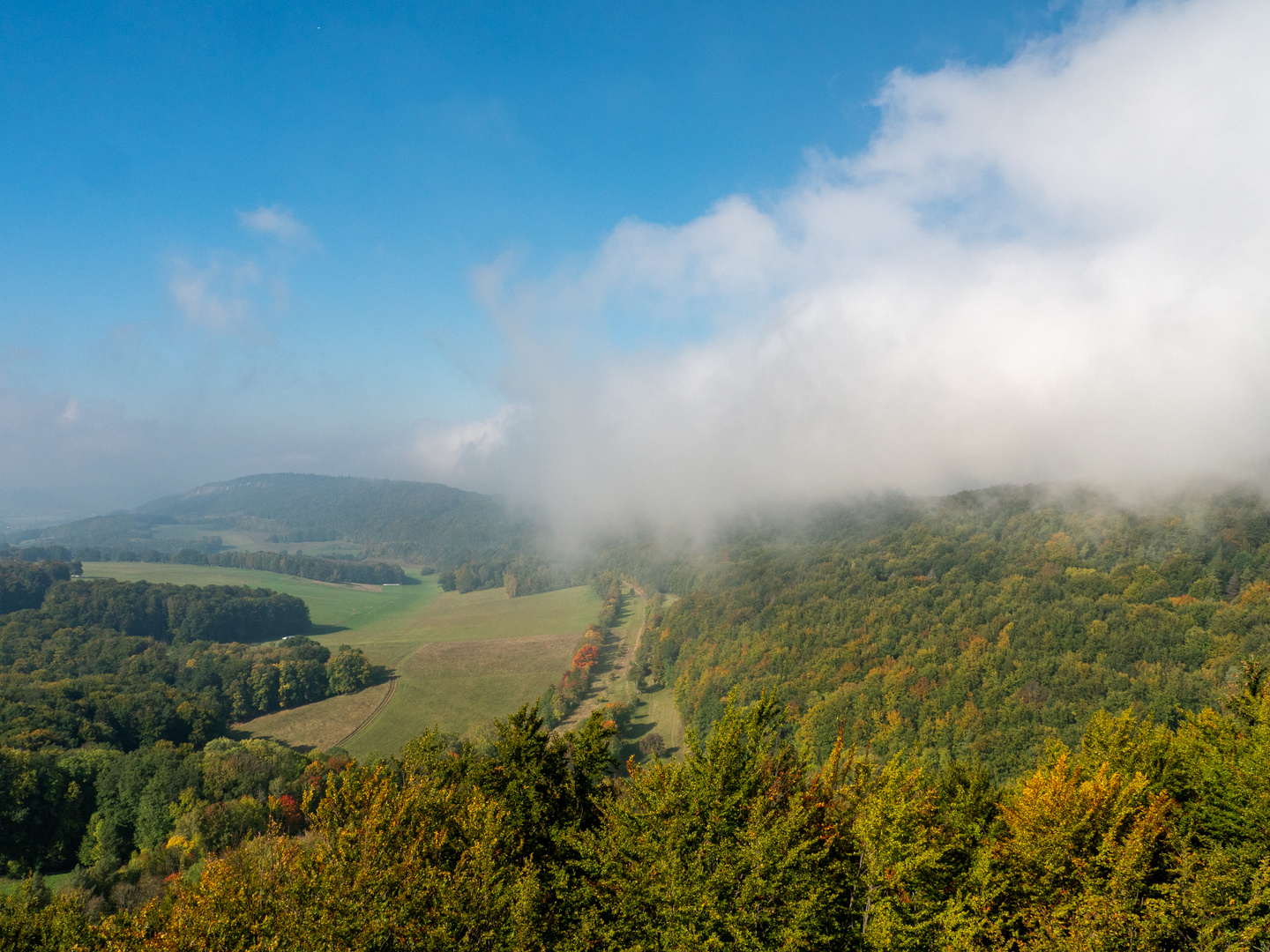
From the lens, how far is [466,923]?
59.5ft

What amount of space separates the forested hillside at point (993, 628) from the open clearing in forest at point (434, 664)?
30241 mm

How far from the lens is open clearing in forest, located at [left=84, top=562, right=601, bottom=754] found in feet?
322

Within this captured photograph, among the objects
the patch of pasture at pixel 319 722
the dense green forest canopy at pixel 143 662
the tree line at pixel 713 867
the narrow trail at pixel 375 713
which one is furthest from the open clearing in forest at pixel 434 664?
the tree line at pixel 713 867

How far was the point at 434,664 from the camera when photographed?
426 ft

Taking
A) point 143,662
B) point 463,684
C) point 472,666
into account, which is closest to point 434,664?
point 472,666

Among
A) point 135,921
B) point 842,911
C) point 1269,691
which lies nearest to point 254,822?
point 135,921

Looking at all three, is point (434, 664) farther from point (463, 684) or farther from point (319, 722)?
point (319, 722)

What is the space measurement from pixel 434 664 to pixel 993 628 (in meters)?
114

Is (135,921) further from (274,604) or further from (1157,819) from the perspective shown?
(274,604)

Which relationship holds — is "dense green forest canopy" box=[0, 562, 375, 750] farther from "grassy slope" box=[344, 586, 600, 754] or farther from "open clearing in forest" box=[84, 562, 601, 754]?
"grassy slope" box=[344, 586, 600, 754]

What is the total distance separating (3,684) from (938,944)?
13729 cm

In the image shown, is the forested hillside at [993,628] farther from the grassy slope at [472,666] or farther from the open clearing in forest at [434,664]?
the open clearing in forest at [434,664]

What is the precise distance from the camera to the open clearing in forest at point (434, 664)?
98000 mm

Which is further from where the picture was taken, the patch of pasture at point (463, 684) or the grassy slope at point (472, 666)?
the grassy slope at point (472, 666)
